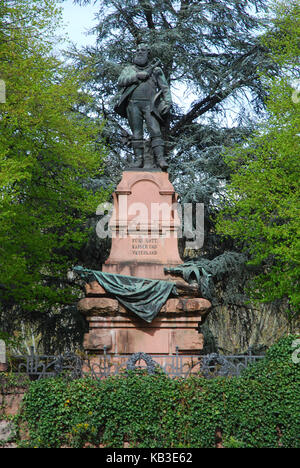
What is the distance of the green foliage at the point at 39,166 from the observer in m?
15.9

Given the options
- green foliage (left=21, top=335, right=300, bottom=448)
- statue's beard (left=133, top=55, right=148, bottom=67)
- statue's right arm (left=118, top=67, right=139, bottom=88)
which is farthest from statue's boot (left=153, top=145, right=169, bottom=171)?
green foliage (left=21, top=335, right=300, bottom=448)

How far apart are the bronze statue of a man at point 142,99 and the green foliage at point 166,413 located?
587cm

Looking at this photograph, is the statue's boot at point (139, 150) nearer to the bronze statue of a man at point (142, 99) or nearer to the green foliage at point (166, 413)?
A: the bronze statue of a man at point (142, 99)

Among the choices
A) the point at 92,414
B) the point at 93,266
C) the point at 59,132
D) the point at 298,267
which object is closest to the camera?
the point at 92,414

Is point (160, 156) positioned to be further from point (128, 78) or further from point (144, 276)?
point (144, 276)

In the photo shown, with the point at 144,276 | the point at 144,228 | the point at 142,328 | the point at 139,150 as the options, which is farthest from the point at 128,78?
the point at 142,328

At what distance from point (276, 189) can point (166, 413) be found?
993cm

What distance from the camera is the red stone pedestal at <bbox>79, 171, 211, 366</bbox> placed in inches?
461

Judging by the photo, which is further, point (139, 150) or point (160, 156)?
point (139, 150)

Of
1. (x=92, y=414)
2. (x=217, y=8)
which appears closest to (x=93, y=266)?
(x=217, y=8)

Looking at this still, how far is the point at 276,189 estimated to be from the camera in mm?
17391

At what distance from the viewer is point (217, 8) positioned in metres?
20.4
